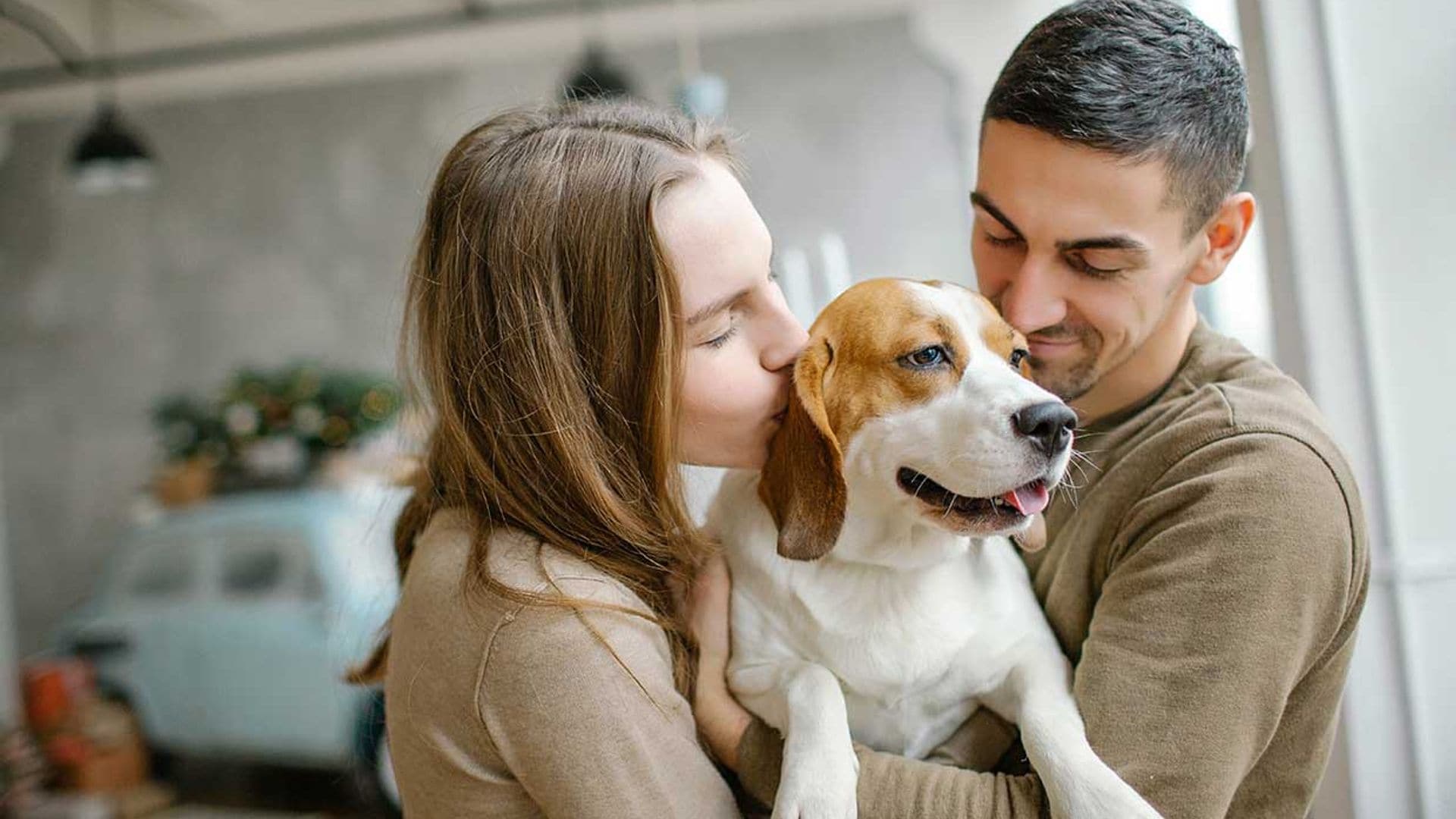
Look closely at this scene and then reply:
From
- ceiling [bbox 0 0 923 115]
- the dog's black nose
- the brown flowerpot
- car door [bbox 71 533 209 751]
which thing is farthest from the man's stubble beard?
the brown flowerpot

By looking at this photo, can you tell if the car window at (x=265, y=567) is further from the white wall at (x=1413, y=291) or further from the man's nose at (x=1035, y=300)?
the white wall at (x=1413, y=291)

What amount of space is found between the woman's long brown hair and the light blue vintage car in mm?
2520

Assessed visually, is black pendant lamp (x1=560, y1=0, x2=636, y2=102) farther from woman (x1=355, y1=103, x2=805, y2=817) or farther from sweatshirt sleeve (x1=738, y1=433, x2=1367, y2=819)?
sweatshirt sleeve (x1=738, y1=433, x2=1367, y2=819)

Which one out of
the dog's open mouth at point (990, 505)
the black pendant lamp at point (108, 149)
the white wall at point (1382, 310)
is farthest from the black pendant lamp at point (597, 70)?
the dog's open mouth at point (990, 505)

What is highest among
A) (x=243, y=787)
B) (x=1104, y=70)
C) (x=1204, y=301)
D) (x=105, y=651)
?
(x=1104, y=70)

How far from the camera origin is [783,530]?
3.84ft

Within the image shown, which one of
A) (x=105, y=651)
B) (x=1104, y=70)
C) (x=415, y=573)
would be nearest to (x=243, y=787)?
(x=105, y=651)

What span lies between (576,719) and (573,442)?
0.98 feet

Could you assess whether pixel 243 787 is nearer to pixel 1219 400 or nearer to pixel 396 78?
pixel 396 78

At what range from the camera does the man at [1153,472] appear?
1.01m

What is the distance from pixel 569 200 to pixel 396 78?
3.62m

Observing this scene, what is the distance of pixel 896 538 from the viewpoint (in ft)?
4.00

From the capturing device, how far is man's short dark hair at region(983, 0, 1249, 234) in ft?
3.90

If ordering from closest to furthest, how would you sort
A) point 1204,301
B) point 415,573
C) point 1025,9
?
point 415,573 → point 1204,301 → point 1025,9
